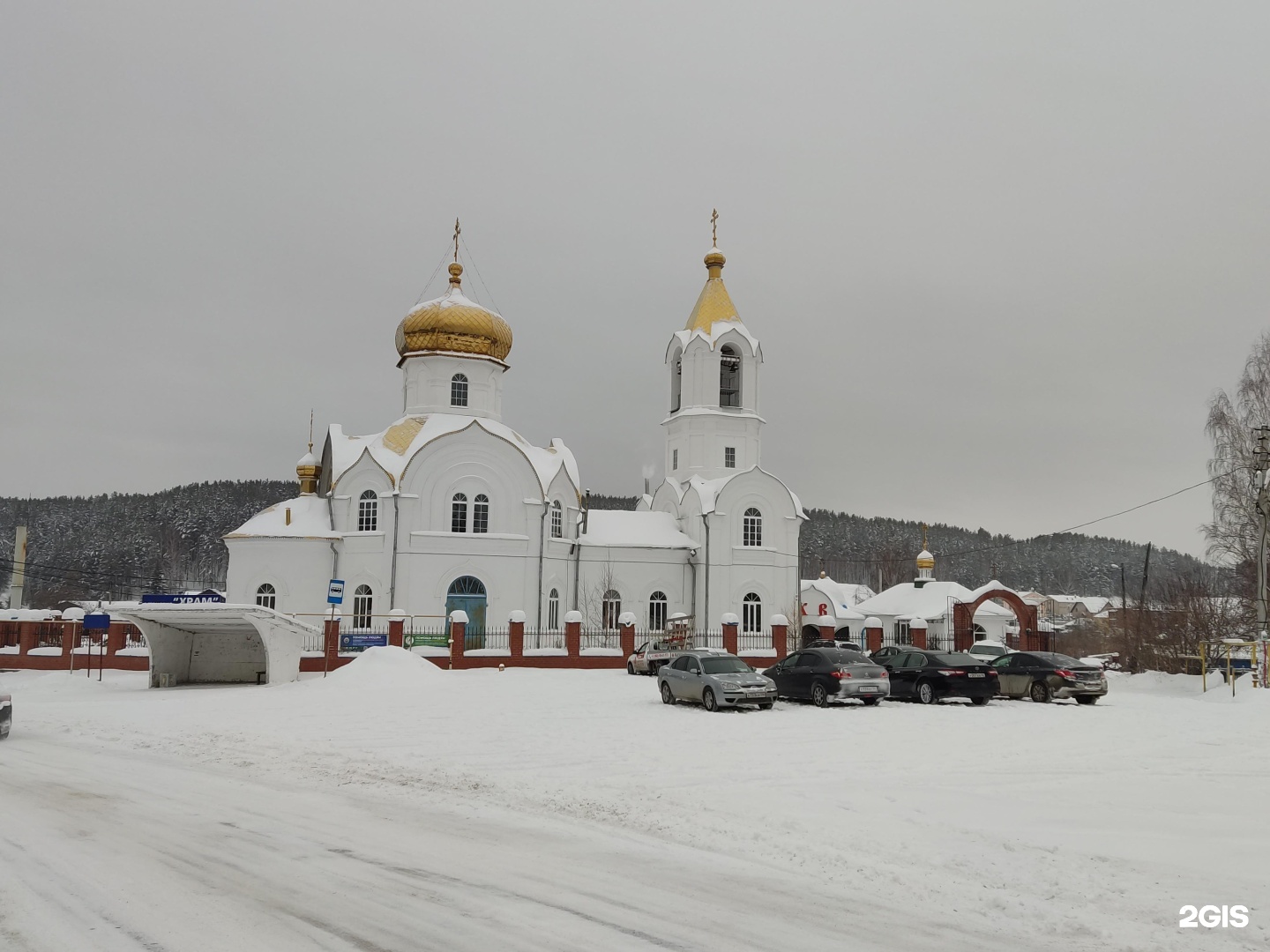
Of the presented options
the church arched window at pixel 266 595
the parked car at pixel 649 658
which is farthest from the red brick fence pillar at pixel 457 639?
the church arched window at pixel 266 595

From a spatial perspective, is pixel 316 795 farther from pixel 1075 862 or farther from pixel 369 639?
pixel 369 639

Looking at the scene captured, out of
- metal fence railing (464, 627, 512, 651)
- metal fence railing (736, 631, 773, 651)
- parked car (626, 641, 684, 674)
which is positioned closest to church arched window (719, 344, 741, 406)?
metal fence railing (736, 631, 773, 651)

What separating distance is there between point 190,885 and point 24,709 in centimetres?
1452

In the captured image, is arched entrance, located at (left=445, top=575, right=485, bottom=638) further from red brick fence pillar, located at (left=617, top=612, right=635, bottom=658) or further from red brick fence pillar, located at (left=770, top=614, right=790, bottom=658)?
red brick fence pillar, located at (left=770, top=614, right=790, bottom=658)

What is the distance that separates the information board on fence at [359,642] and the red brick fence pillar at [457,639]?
7.32 feet

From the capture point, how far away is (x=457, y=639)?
2803 cm

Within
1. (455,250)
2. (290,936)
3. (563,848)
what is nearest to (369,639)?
(455,250)

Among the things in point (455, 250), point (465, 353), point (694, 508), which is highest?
point (455, 250)

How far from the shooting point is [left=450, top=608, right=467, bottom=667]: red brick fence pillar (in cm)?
2791

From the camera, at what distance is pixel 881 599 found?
1961 inches

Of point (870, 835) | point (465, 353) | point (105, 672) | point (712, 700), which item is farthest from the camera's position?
point (465, 353)

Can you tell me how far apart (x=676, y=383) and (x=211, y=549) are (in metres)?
77.1

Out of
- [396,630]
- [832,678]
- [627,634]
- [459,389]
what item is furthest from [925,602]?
[832,678]
